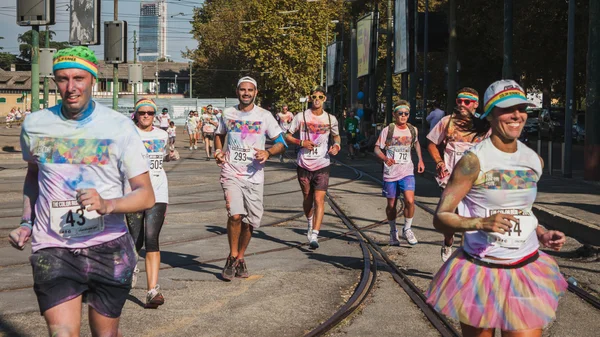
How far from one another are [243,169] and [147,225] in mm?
1485

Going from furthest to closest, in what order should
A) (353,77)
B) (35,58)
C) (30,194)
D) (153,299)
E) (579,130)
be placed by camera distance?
(353,77)
(579,130)
(35,58)
(153,299)
(30,194)

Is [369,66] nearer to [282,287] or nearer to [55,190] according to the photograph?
[282,287]

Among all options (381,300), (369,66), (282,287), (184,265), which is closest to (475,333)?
(381,300)

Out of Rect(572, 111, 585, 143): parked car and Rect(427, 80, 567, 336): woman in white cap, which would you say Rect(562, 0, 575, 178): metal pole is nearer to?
Rect(427, 80, 567, 336): woman in white cap

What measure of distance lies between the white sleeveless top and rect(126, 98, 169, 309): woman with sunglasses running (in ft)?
12.8

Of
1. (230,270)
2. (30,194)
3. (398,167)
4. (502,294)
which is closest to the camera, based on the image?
(502,294)

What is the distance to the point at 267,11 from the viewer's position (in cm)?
7625

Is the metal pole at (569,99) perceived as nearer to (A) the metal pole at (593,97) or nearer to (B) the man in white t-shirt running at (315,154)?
(A) the metal pole at (593,97)

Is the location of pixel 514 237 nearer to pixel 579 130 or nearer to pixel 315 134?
pixel 315 134

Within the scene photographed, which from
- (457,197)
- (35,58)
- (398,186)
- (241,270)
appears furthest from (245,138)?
(35,58)

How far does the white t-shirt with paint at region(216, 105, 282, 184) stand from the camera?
926 cm

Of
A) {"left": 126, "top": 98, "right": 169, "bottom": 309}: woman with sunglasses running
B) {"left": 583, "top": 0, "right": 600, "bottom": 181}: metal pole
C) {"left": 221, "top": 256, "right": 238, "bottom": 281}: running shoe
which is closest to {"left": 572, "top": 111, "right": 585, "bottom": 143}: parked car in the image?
{"left": 583, "top": 0, "right": 600, "bottom": 181}: metal pole

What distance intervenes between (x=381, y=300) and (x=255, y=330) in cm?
161

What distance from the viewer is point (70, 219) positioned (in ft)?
14.6
